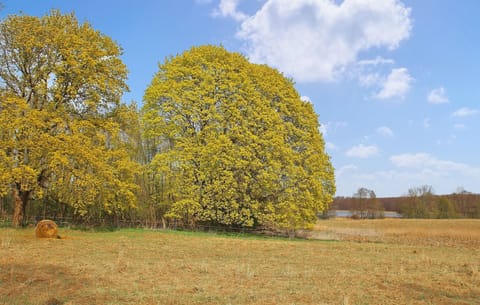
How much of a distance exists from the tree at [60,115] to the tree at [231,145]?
10.7ft

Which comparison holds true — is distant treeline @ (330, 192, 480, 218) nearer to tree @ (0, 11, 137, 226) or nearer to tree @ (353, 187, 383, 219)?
tree @ (353, 187, 383, 219)

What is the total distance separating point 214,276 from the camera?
1055 cm

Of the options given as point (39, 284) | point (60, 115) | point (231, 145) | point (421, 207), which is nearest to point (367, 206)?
point (421, 207)

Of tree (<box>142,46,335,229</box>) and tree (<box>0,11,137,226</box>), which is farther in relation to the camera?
tree (<box>142,46,335,229</box>)

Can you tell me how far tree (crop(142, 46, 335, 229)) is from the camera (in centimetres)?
2377

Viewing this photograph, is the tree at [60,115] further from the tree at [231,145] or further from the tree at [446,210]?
the tree at [446,210]

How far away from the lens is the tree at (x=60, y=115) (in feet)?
63.7

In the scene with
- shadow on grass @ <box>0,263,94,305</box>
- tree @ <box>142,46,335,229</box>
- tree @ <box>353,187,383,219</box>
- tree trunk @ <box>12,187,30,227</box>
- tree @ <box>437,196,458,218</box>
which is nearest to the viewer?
shadow on grass @ <box>0,263,94,305</box>

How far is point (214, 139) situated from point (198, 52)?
7086 millimetres

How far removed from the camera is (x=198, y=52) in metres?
26.6

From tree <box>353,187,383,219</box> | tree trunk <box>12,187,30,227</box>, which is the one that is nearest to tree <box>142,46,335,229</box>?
tree trunk <box>12,187,30,227</box>

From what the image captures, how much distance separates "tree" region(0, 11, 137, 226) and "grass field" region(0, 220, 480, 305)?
4244mm

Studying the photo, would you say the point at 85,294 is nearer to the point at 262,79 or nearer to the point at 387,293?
the point at 387,293

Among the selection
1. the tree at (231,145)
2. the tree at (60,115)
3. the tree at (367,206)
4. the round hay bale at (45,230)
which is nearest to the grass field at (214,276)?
the round hay bale at (45,230)
